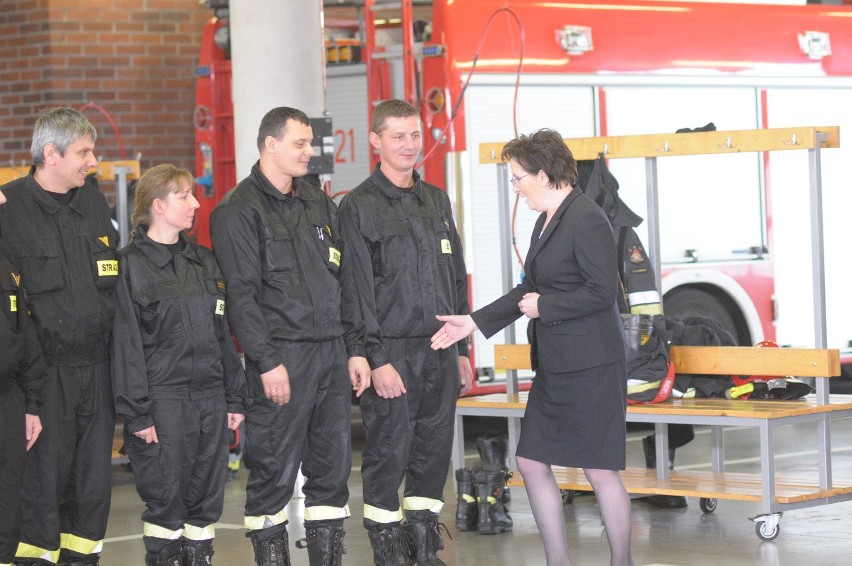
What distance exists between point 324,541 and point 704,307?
5732 millimetres

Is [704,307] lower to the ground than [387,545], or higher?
higher

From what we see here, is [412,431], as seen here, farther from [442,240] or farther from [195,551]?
[195,551]

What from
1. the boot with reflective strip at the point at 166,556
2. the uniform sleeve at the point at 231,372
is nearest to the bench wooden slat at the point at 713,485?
the uniform sleeve at the point at 231,372

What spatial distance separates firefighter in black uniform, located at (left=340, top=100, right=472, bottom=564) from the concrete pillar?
104 inches

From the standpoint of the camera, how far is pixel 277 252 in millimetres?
6121

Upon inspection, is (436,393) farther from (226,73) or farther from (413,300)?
(226,73)

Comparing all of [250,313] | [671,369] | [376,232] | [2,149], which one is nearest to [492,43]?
[671,369]

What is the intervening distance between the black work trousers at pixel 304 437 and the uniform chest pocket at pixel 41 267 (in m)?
0.89

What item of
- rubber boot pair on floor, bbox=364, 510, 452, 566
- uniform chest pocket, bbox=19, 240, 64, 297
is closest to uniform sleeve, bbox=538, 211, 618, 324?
rubber boot pair on floor, bbox=364, 510, 452, 566

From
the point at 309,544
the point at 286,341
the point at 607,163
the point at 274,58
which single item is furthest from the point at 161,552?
the point at 607,163

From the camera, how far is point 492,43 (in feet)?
33.9

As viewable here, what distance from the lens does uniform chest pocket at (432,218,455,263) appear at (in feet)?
22.1

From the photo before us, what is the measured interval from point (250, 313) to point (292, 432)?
1.79 feet

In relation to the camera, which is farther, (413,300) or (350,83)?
(350,83)
